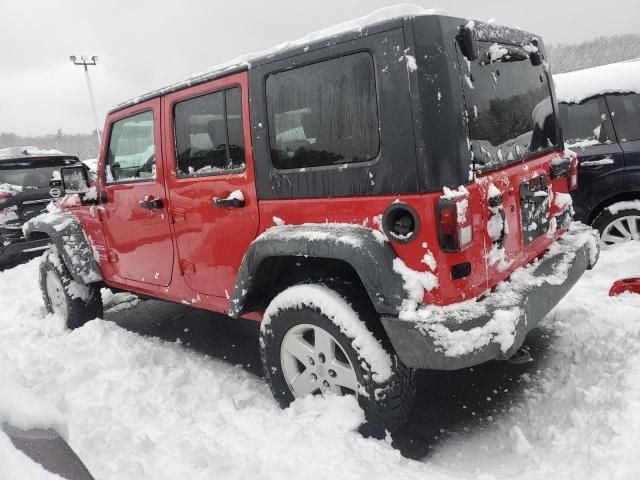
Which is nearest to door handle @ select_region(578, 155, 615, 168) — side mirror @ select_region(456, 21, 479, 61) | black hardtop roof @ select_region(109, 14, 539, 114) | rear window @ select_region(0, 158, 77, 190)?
black hardtop roof @ select_region(109, 14, 539, 114)

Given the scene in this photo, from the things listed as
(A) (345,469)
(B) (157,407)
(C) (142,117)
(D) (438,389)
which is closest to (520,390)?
(D) (438,389)

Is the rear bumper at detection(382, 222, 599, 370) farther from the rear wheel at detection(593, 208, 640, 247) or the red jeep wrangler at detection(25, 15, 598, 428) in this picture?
the rear wheel at detection(593, 208, 640, 247)

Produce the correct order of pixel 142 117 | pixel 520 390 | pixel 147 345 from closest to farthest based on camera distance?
1. pixel 520 390
2. pixel 142 117
3. pixel 147 345

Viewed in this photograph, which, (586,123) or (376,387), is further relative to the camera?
(586,123)

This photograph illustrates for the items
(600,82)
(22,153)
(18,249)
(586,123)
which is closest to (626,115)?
(586,123)

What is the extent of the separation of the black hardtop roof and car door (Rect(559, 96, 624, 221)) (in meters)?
2.28

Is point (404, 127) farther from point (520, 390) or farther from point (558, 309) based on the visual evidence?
point (558, 309)

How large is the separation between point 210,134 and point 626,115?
4.06 meters

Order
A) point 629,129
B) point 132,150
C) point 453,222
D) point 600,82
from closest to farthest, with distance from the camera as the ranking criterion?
point 453,222
point 132,150
point 629,129
point 600,82

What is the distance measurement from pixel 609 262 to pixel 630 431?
277 cm

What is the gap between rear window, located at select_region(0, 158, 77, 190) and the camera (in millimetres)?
7410

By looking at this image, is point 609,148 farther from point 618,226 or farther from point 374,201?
point 374,201

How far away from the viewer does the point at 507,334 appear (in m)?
2.18

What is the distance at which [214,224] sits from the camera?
10.0 ft
